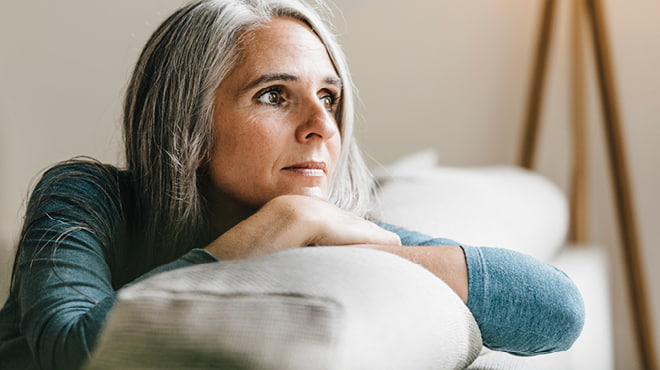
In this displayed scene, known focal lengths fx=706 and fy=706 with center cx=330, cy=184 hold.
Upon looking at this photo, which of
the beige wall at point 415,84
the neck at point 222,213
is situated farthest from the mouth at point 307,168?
the beige wall at point 415,84

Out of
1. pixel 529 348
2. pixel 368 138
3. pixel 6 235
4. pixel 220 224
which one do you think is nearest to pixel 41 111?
pixel 6 235

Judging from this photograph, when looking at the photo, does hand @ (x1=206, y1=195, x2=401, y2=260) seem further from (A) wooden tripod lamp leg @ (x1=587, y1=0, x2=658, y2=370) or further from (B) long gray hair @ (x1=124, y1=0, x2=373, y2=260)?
(A) wooden tripod lamp leg @ (x1=587, y1=0, x2=658, y2=370)

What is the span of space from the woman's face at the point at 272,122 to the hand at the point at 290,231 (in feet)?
0.45

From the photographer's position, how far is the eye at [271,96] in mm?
959

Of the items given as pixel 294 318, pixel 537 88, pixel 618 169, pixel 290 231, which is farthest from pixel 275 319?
pixel 537 88

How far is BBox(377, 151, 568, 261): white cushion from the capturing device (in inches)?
53.9

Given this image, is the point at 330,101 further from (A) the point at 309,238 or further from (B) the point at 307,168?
(A) the point at 309,238

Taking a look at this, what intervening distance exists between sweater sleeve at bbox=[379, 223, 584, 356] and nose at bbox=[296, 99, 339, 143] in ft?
0.88

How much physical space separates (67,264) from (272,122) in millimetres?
327

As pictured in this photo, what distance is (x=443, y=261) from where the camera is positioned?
0.76 metres

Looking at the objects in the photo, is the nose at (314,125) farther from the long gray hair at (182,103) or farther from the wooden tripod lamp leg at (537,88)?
the wooden tripod lamp leg at (537,88)

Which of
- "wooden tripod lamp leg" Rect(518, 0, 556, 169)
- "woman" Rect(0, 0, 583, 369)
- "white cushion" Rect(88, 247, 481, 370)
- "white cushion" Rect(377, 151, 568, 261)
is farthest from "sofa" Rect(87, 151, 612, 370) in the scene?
"wooden tripod lamp leg" Rect(518, 0, 556, 169)

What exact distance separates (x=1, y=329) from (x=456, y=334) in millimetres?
595

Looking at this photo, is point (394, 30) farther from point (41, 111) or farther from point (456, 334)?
point (456, 334)
